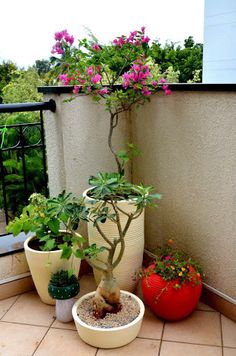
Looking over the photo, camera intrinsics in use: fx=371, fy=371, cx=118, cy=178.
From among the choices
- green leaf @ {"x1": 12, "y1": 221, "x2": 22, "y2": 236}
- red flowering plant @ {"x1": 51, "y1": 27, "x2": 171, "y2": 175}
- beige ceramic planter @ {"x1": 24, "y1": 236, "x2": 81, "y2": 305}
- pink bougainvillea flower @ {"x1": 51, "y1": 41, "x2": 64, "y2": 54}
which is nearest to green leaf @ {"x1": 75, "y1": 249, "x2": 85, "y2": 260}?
beige ceramic planter @ {"x1": 24, "y1": 236, "x2": 81, "y2": 305}

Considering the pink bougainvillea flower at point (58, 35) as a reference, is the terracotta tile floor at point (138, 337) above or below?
below

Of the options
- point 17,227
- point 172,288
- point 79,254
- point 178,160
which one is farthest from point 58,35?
point 172,288

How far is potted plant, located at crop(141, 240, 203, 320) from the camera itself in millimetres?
1845

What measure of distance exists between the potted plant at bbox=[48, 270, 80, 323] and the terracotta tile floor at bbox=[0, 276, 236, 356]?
0.05 meters

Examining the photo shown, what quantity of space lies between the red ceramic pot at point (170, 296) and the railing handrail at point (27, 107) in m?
1.13

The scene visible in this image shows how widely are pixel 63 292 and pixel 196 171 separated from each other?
94cm

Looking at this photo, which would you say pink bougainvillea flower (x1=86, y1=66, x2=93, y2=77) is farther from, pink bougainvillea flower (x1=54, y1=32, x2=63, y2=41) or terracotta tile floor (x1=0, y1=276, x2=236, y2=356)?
terracotta tile floor (x1=0, y1=276, x2=236, y2=356)

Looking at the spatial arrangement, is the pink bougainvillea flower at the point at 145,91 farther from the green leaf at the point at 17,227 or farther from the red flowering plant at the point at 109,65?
the green leaf at the point at 17,227

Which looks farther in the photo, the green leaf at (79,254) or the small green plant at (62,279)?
the small green plant at (62,279)

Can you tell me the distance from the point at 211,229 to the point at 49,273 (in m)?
0.90

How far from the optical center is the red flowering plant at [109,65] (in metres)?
1.96

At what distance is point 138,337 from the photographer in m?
1.83

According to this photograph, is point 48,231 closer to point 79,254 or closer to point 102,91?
point 79,254

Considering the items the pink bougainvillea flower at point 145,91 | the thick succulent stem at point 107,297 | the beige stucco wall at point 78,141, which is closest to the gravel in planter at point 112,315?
the thick succulent stem at point 107,297
